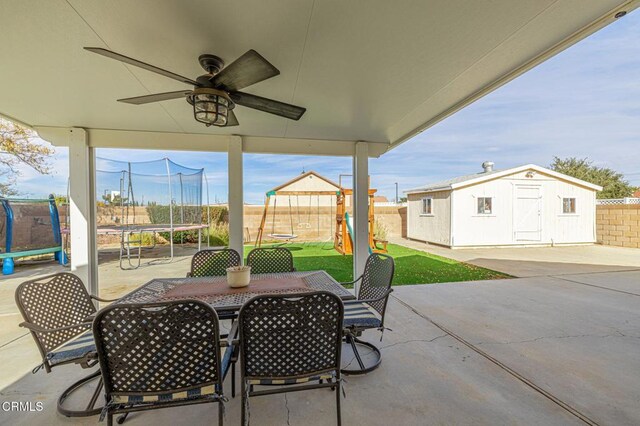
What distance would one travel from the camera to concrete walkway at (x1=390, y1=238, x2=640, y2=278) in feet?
19.5

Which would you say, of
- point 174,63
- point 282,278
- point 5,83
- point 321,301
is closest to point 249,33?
point 174,63

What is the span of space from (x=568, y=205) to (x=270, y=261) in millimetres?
11781

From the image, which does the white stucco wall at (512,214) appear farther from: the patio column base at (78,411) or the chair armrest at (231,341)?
the patio column base at (78,411)

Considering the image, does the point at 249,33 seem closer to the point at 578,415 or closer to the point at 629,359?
the point at 578,415

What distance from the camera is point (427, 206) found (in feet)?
34.9

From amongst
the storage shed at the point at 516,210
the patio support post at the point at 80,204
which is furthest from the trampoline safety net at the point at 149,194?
the storage shed at the point at 516,210

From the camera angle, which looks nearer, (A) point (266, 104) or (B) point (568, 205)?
(A) point (266, 104)

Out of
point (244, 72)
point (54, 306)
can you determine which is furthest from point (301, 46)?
point (54, 306)

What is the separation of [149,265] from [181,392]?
20.5 feet

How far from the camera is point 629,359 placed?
7.83ft

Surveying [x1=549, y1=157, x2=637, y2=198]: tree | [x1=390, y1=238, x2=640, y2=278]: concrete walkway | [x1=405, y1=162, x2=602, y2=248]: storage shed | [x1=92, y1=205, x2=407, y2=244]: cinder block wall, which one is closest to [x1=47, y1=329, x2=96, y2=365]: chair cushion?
[x1=390, y1=238, x2=640, y2=278]: concrete walkway

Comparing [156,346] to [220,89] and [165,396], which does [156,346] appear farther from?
[220,89]

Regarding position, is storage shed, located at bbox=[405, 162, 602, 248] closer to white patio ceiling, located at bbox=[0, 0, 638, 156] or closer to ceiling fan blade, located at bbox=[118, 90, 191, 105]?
white patio ceiling, located at bbox=[0, 0, 638, 156]

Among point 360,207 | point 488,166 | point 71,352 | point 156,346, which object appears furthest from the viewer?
point 488,166
